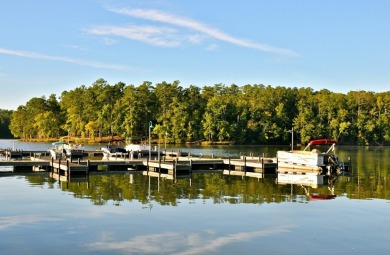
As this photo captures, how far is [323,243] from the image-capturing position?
19922 millimetres

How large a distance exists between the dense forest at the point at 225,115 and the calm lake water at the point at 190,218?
282 feet

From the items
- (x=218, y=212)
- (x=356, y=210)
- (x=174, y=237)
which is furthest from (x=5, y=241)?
(x=356, y=210)

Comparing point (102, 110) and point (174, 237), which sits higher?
point (102, 110)

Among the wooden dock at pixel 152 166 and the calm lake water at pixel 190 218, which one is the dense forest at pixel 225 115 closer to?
the wooden dock at pixel 152 166

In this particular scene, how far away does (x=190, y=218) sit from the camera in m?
24.5

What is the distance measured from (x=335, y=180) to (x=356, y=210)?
1568cm

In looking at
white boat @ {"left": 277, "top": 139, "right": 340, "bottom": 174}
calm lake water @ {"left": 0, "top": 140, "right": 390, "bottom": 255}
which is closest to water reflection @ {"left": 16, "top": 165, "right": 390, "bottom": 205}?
calm lake water @ {"left": 0, "top": 140, "right": 390, "bottom": 255}

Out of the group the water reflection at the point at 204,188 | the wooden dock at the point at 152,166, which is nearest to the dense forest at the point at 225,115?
the wooden dock at the point at 152,166

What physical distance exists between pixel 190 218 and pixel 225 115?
338ft

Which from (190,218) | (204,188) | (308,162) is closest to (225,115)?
(308,162)

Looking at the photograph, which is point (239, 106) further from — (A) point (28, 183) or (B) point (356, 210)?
(B) point (356, 210)

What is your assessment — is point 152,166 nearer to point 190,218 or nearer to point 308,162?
point 308,162

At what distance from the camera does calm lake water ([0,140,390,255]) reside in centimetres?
1922

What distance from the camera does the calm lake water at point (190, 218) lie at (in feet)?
63.1
